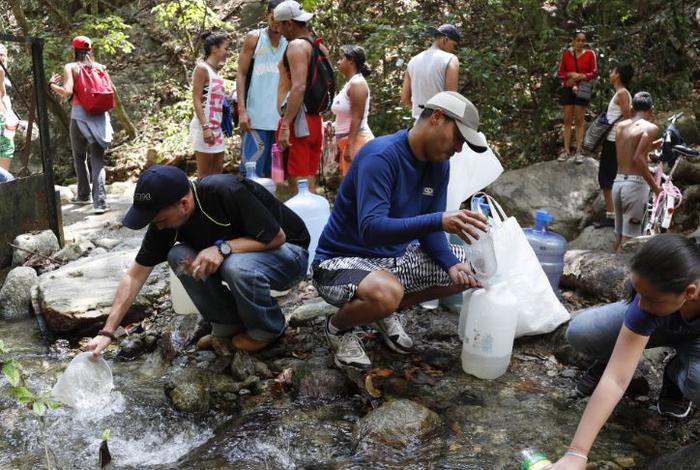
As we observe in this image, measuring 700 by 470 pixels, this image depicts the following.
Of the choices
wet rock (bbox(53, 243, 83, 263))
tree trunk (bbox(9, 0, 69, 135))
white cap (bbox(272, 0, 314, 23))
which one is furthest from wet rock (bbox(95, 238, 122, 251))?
tree trunk (bbox(9, 0, 69, 135))

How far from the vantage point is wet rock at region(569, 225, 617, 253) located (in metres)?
6.05

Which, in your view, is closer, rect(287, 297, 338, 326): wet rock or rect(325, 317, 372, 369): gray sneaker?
rect(325, 317, 372, 369): gray sneaker

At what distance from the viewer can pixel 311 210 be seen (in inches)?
187

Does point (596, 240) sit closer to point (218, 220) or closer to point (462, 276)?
point (462, 276)

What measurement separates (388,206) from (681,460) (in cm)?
161

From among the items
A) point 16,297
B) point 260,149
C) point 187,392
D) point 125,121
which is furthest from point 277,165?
point 125,121

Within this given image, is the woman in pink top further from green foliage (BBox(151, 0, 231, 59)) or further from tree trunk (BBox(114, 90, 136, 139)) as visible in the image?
tree trunk (BBox(114, 90, 136, 139))

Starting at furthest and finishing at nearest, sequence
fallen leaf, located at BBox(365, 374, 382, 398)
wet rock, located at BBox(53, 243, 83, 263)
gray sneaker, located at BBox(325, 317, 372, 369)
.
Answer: wet rock, located at BBox(53, 243, 83, 263), gray sneaker, located at BBox(325, 317, 372, 369), fallen leaf, located at BBox(365, 374, 382, 398)

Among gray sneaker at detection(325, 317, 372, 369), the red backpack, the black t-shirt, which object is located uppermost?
the red backpack

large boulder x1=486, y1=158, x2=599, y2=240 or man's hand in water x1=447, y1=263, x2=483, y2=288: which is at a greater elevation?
man's hand in water x1=447, y1=263, x2=483, y2=288

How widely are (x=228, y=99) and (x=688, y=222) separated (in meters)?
4.86

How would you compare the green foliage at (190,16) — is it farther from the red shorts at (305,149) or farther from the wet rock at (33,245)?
the red shorts at (305,149)

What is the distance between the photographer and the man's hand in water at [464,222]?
→ 9.64 ft

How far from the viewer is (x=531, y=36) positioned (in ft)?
30.9
